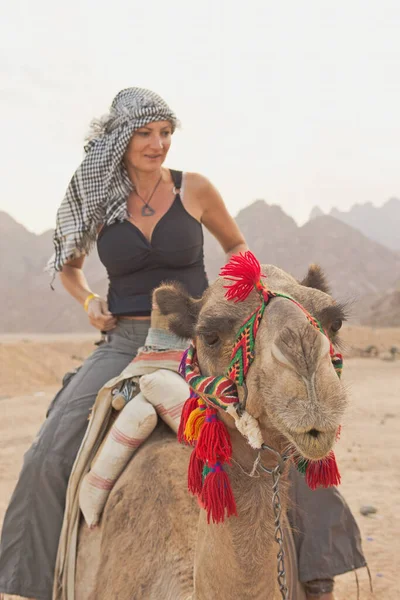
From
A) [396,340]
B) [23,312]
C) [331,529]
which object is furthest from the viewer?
[23,312]

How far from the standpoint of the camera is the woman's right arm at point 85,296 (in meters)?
3.98

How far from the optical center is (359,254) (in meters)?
84.2

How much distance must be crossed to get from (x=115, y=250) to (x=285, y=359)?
2306mm

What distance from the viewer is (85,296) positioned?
168 inches

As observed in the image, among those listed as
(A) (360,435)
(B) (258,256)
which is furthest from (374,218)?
(A) (360,435)

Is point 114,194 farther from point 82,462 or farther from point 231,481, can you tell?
point 231,481

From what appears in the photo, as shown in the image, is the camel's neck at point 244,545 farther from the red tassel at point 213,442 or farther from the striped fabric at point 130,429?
the striped fabric at point 130,429

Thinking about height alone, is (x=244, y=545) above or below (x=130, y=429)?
above

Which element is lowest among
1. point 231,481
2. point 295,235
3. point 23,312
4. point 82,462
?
point 23,312

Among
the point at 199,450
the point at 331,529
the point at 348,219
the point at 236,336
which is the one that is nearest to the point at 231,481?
the point at 199,450

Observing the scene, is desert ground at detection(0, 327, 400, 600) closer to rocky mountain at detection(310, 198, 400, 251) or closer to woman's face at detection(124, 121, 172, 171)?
woman's face at detection(124, 121, 172, 171)

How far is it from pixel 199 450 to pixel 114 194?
2.23 metres

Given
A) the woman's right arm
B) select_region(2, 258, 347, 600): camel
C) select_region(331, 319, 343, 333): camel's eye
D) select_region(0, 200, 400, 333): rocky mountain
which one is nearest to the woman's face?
the woman's right arm

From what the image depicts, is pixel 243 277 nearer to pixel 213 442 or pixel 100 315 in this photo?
pixel 213 442
